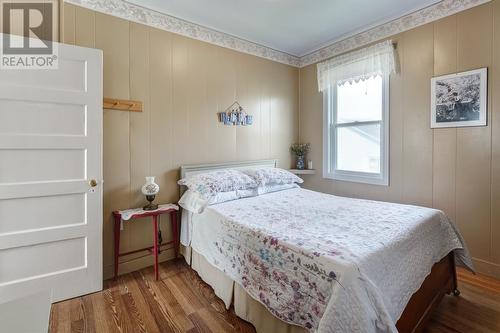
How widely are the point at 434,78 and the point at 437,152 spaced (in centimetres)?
77

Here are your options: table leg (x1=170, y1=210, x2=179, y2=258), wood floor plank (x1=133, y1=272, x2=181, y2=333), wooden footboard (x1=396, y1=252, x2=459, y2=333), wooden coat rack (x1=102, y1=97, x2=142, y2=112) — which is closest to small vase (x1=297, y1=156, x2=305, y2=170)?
table leg (x1=170, y1=210, x2=179, y2=258)

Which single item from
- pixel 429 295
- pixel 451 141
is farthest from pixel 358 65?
pixel 429 295

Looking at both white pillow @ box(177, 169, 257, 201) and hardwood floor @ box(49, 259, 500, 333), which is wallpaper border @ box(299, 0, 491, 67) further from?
hardwood floor @ box(49, 259, 500, 333)

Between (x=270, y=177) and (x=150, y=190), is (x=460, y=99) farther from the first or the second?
(x=150, y=190)

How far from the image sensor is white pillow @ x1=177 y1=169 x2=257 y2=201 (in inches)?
98.3

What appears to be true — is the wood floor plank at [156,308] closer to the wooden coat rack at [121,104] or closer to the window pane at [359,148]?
the wooden coat rack at [121,104]

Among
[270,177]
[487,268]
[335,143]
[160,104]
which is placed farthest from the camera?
[335,143]

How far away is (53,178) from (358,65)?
3460 millimetres

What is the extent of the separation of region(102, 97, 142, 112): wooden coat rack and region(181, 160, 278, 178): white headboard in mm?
779

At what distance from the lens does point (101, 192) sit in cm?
223

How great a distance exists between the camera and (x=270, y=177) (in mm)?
3062

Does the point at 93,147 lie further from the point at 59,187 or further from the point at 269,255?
the point at 269,255

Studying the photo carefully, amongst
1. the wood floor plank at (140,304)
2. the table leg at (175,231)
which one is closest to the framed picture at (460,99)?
the table leg at (175,231)

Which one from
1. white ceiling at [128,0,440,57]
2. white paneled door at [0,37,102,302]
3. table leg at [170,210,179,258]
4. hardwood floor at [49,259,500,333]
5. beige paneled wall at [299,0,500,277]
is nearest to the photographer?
hardwood floor at [49,259,500,333]
